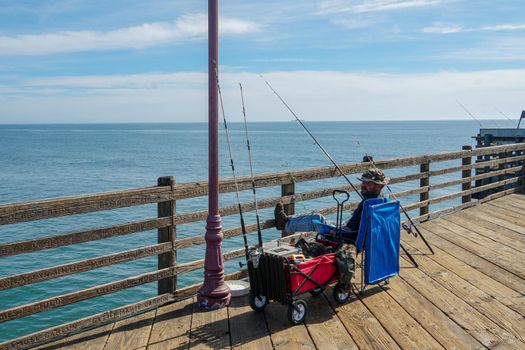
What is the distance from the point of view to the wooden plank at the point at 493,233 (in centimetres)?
747

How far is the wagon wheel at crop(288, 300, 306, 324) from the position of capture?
4.47 meters

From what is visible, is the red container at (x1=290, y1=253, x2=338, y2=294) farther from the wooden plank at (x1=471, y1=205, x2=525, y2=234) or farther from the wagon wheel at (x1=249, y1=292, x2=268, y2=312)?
the wooden plank at (x1=471, y1=205, x2=525, y2=234)

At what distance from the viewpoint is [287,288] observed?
4484 mm

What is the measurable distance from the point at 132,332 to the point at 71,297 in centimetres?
58

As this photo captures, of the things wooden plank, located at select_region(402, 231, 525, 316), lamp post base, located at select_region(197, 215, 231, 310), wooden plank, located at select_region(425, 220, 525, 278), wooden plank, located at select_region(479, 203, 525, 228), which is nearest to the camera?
lamp post base, located at select_region(197, 215, 231, 310)

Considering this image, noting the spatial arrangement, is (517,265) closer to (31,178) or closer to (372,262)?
(372,262)

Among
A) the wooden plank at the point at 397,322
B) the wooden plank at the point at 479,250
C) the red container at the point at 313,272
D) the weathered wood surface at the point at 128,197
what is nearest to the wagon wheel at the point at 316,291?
the red container at the point at 313,272

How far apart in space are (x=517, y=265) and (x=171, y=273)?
4212 millimetres

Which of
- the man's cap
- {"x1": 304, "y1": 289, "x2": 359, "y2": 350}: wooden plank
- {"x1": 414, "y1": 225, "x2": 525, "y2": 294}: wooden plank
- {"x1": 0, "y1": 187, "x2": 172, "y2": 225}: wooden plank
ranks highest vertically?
the man's cap

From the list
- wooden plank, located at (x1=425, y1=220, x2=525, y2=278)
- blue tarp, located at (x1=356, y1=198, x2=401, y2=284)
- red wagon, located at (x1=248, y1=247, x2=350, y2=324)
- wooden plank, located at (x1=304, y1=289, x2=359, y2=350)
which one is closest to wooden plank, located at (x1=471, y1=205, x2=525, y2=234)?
wooden plank, located at (x1=425, y1=220, x2=525, y2=278)

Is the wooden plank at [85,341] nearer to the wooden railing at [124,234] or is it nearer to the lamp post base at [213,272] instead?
the wooden railing at [124,234]

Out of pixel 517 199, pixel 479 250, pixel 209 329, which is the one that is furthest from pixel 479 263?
pixel 517 199

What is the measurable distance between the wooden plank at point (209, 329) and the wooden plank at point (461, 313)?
2041 mm

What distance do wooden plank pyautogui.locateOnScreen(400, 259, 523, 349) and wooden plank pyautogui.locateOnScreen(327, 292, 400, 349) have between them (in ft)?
2.35
